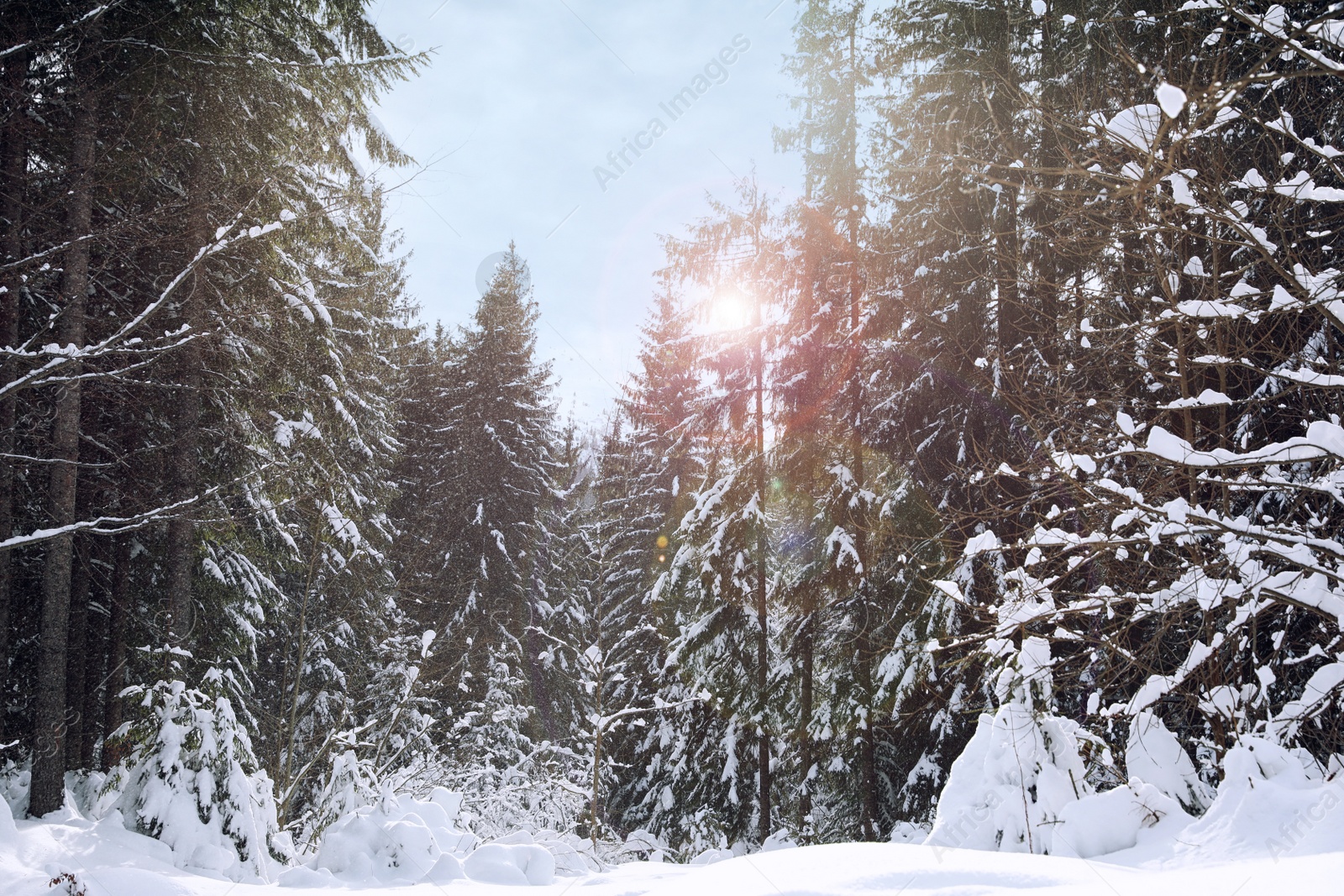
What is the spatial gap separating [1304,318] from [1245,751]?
5.06 m

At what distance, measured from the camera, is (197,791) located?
6.42 meters

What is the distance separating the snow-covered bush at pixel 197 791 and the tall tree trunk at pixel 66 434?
114 cm

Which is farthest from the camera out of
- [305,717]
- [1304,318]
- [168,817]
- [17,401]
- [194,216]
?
[305,717]

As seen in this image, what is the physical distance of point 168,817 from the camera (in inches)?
245

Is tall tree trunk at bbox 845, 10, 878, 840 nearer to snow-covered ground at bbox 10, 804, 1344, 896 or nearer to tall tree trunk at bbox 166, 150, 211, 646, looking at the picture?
snow-covered ground at bbox 10, 804, 1344, 896

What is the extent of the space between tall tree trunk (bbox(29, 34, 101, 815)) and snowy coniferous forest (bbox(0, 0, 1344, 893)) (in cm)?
5

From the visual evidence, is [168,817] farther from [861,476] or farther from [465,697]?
[465,697]

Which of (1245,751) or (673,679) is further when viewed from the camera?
(673,679)

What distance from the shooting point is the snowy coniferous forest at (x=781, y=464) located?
4242 mm

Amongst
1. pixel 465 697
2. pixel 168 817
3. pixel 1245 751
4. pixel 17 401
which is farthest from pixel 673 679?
pixel 1245 751

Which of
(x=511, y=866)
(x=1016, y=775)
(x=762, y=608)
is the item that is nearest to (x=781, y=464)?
(x=762, y=608)

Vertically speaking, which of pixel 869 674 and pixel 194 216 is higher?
pixel 194 216

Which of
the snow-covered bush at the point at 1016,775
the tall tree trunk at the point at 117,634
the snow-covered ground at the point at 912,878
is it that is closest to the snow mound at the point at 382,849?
the snow-covered ground at the point at 912,878

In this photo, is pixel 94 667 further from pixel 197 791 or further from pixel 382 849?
pixel 382 849
